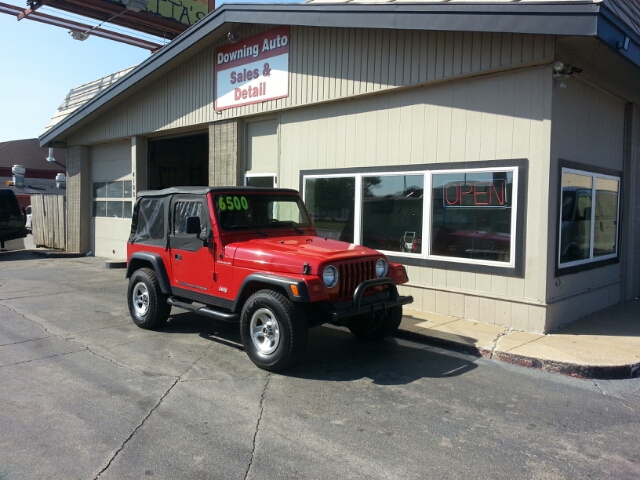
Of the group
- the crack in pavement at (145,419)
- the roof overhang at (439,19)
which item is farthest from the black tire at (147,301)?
the roof overhang at (439,19)

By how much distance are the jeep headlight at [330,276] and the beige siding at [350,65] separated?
164 inches

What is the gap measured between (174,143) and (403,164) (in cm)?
1050

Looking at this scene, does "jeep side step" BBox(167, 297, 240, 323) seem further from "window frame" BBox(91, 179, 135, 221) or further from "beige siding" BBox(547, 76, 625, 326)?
"window frame" BBox(91, 179, 135, 221)

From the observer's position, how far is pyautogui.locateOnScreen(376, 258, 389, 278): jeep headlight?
20.1 feet

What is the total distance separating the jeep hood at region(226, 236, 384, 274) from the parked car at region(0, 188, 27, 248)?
1475cm

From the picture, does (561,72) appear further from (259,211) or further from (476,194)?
(259,211)

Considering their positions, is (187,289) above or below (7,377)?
above

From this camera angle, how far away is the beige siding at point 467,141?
721 cm

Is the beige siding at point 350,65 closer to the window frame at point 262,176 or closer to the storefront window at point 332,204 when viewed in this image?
the window frame at point 262,176

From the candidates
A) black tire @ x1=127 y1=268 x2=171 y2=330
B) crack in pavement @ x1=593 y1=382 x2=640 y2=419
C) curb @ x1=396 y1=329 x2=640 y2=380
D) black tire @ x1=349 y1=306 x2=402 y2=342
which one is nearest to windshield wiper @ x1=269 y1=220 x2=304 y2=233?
black tire @ x1=349 y1=306 x2=402 y2=342

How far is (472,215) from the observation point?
313 inches

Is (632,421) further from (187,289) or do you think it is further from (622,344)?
(187,289)

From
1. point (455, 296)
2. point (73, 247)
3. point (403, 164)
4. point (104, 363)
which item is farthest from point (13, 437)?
point (73, 247)

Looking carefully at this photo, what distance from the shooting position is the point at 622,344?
6.69 meters
